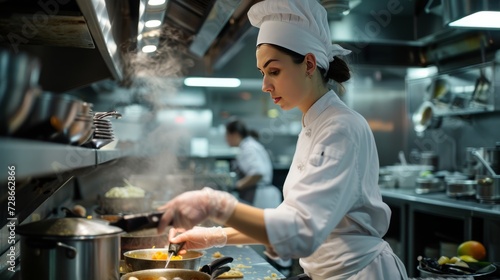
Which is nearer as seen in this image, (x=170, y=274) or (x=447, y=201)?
(x=170, y=274)

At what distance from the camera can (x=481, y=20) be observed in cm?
374

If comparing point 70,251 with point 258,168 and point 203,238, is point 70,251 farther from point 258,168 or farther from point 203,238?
point 258,168

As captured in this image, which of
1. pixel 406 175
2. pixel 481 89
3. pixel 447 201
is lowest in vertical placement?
pixel 447 201

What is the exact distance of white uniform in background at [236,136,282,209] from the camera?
675 cm

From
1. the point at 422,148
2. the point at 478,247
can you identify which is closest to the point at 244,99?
the point at 422,148

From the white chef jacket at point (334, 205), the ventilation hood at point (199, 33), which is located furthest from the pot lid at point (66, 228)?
the ventilation hood at point (199, 33)

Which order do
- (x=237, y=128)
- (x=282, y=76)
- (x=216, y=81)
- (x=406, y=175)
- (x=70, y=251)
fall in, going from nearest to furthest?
(x=70, y=251) → (x=282, y=76) → (x=406, y=175) → (x=237, y=128) → (x=216, y=81)

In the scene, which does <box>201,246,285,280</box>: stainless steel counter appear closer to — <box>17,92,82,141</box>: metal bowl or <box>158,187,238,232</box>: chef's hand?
<box>158,187,238,232</box>: chef's hand

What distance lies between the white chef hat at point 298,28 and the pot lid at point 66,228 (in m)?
0.84

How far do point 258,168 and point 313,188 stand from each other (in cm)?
519

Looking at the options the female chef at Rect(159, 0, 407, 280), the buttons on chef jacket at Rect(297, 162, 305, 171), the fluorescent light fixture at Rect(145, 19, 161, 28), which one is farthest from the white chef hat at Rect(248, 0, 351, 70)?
the fluorescent light fixture at Rect(145, 19, 161, 28)

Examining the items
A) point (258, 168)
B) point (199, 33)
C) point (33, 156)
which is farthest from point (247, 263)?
point (258, 168)

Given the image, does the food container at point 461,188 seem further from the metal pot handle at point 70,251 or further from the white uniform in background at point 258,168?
the metal pot handle at point 70,251

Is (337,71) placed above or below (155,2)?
below
